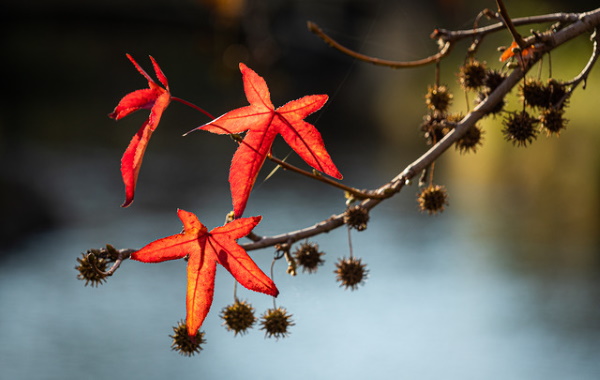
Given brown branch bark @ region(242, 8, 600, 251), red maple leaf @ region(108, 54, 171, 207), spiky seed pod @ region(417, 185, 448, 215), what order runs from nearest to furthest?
red maple leaf @ region(108, 54, 171, 207), brown branch bark @ region(242, 8, 600, 251), spiky seed pod @ region(417, 185, 448, 215)

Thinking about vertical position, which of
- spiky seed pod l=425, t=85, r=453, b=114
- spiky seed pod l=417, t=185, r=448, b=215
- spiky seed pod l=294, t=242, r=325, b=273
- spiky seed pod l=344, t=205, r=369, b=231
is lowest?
spiky seed pod l=344, t=205, r=369, b=231

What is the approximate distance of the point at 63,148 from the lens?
361 cm

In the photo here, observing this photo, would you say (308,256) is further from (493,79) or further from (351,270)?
(493,79)

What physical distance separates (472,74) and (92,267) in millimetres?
304

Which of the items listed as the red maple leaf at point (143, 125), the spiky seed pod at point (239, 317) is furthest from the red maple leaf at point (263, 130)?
the spiky seed pod at point (239, 317)

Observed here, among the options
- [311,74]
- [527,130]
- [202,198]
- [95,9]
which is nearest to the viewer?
[527,130]

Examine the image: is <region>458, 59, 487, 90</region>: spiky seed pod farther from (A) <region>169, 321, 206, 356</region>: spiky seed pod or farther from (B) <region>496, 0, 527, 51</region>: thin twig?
(A) <region>169, 321, 206, 356</region>: spiky seed pod

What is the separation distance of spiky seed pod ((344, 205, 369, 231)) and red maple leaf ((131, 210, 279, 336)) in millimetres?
90

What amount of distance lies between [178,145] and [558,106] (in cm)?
334

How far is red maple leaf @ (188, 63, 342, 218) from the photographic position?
1.03 ft

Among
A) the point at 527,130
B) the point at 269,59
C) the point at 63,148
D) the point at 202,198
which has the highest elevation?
the point at 269,59

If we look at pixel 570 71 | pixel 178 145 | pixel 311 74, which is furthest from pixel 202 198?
pixel 311 74

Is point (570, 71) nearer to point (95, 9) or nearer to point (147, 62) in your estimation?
point (147, 62)

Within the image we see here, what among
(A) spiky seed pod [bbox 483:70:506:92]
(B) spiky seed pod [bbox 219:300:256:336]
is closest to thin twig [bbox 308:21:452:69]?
(A) spiky seed pod [bbox 483:70:506:92]
